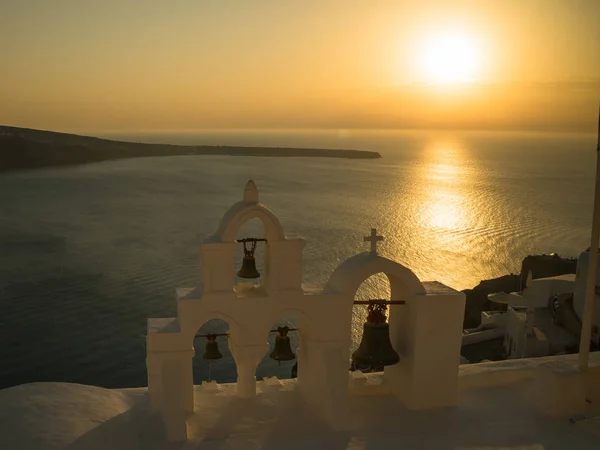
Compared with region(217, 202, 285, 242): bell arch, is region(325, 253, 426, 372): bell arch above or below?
below

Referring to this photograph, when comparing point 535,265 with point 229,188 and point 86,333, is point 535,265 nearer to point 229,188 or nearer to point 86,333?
point 86,333

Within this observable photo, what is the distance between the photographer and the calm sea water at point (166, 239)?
22.8 metres

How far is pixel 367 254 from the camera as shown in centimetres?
589

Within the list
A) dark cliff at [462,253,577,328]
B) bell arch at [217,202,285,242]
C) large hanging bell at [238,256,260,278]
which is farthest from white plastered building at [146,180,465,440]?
dark cliff at [462,253,577,328]

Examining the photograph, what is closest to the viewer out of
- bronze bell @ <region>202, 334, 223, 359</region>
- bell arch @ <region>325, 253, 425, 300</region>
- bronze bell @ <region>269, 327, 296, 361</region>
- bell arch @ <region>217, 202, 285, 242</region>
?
bell arch @ <region>217, 202, 285, 242</region>

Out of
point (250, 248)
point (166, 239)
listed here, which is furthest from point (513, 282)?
point (166, 239)

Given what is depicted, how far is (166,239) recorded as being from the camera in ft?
134

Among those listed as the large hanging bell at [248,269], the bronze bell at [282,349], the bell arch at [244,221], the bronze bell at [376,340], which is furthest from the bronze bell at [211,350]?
the bronze bell at [376,340]

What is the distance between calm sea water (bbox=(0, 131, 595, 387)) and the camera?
22.8m

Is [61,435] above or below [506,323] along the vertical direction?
above

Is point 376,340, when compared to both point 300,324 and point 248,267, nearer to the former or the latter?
point 300,324

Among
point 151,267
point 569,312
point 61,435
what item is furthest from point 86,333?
point 61,435

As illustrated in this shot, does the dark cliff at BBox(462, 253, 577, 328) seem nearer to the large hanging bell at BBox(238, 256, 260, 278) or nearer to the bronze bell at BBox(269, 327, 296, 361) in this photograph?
the bronze bell at BBox(269, 327, 296, 361)

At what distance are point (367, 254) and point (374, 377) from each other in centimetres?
178
